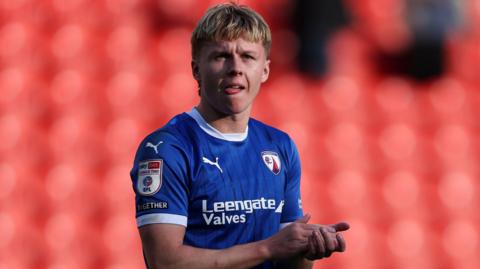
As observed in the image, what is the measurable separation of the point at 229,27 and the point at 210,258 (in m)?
0.60

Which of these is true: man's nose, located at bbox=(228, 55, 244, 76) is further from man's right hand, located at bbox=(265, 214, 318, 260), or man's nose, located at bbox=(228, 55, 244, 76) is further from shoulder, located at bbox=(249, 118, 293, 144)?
man's right hand, located at bbox=(265, 214, 318, 260)

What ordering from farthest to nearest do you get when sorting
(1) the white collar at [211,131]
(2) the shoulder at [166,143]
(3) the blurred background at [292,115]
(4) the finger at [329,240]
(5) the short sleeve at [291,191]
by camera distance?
(3) the blurred background at [292,115] < (5) the short sleeve at [291,191] < (1) the white collar at [211,131] < (2) the shoulder at [166,143] < (4) the finger at [329,240]

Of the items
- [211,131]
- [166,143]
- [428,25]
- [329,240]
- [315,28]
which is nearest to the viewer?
[329,240]

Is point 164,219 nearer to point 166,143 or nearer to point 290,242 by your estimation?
point 166,143

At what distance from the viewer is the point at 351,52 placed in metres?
6.21

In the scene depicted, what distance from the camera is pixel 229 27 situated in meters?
2.28

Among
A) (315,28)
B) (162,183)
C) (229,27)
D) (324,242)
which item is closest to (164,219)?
(162,183)

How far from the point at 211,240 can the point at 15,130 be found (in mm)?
3687

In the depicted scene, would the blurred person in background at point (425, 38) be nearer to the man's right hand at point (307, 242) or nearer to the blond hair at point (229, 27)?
the blond hair at point (229, 27)

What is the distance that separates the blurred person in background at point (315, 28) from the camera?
5.79m

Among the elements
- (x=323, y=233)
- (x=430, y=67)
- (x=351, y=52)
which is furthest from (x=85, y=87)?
(x=323, y=233)

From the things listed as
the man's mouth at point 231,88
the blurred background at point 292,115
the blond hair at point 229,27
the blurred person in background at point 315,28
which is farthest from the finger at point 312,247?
the blurred person in background at point 315,28

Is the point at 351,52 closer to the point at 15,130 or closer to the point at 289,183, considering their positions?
the point at 15,130

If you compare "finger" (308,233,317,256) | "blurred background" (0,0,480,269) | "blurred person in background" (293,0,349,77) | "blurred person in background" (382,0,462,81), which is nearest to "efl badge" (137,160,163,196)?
"finger" (308,233,317,256)
